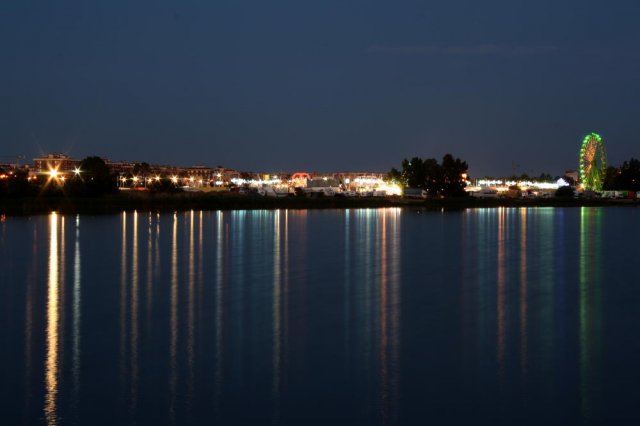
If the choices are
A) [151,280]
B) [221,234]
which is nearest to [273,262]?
[151,280]

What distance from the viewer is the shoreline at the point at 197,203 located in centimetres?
6206

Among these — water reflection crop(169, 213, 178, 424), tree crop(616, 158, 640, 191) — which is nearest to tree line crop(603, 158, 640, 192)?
tree crop(616, 158, 640, 191)

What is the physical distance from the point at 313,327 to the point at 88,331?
3843mm

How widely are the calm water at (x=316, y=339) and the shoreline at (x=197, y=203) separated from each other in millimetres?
38219

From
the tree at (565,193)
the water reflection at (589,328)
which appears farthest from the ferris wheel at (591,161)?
the water reflection at (589,328)

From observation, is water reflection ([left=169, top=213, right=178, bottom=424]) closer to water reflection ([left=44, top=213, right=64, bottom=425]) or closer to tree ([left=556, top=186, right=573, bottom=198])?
water reflection ([left=44, top=213, right=64, bottom=425])

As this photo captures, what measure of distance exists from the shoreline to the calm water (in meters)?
38.2

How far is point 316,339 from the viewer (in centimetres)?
1295

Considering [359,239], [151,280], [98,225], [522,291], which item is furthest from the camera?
[98,225]

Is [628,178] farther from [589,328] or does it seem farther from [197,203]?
[589,328]

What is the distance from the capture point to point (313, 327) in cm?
1392

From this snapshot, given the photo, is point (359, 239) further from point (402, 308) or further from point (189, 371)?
point (189, 371)

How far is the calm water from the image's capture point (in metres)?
9.51

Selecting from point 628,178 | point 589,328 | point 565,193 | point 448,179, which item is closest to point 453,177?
point 448,179
